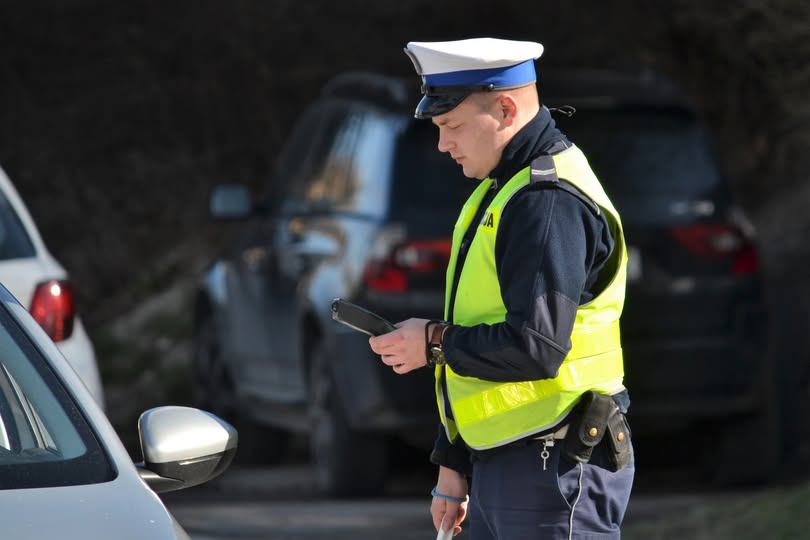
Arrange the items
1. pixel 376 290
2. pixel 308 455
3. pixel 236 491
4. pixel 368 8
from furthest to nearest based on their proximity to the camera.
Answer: pixel 368 8
pixel 308 455
pixel 236 491
pixel 376 290

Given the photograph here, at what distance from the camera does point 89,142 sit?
14344 mm

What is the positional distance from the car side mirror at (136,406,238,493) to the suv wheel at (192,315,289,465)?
21.5 ft

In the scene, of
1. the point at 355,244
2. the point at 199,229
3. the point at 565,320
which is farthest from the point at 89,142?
the point at 565,320

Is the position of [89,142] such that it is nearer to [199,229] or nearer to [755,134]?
[199,229]

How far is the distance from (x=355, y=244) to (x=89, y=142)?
6.53 metres

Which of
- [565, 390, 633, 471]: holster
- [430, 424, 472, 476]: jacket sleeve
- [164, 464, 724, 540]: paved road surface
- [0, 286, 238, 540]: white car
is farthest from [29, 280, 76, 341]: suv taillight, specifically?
[565, 390, 633, 471]: holster

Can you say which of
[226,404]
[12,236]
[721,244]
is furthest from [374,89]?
[226,404]

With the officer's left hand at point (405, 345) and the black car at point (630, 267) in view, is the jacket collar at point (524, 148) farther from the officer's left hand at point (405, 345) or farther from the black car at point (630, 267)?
the black car at point (630, 267)

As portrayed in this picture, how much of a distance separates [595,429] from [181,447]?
0.80 m

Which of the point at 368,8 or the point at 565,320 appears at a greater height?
the point at 565,320

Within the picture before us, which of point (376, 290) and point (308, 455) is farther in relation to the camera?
point (308, 455)

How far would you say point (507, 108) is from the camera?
4023 millimetres

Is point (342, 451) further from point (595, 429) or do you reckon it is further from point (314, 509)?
point (595, 429)

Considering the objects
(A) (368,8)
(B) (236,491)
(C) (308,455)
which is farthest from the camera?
(A) (368,8)
